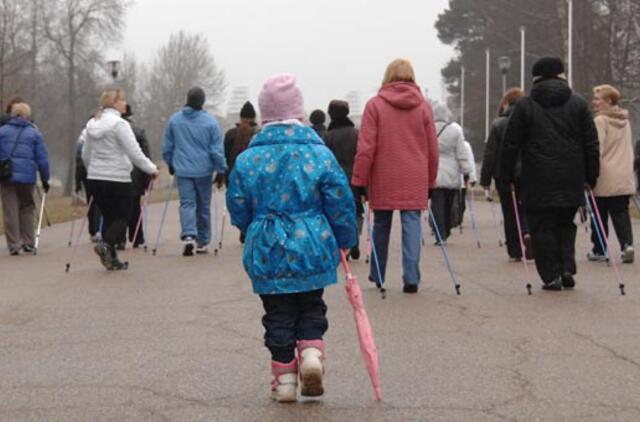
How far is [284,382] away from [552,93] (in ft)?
16.6

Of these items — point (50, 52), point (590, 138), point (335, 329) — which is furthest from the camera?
point (50, 52)

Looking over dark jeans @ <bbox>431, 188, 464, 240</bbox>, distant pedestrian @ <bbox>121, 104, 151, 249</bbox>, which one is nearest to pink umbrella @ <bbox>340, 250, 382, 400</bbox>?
dark jeans @ <bbox>431, 188, 464, 240</bbox>

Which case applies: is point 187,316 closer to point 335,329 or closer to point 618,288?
point 335,329

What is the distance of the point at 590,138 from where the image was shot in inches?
397

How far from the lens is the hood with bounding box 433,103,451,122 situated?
47.3 feet

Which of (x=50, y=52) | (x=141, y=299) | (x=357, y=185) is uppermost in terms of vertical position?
(x=50, y=52)

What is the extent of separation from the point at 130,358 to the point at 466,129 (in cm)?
6666

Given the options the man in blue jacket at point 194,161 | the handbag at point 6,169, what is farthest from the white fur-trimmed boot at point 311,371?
the handbag at point 6,169

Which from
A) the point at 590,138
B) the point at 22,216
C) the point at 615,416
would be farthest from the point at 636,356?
the point at 22,216

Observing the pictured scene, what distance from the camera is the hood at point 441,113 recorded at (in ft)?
47.3

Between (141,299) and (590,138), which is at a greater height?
(590,138)

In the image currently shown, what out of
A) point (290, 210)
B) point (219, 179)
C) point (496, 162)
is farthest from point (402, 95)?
point (219, 179)

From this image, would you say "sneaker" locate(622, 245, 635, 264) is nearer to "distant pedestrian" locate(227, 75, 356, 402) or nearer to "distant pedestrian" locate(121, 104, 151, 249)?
"distant pedestrian" locate(121, 104, 151, 249)

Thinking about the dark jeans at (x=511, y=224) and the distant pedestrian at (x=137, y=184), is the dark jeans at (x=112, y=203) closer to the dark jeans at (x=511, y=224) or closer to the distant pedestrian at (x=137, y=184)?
the distant pedestrian at (x=137, y=184)
